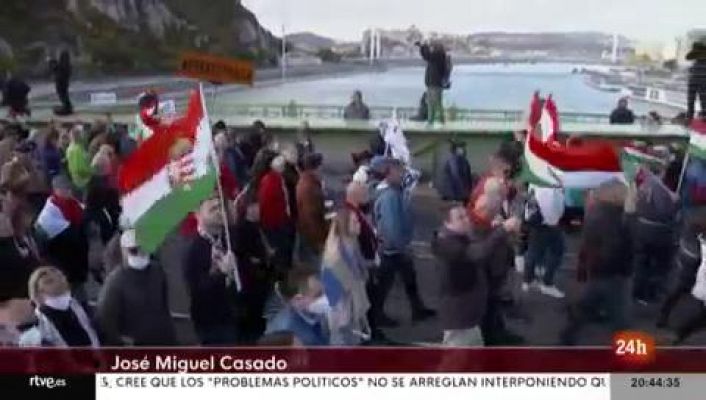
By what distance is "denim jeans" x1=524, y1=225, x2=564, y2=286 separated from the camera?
4617mm

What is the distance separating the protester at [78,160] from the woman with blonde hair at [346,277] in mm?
743

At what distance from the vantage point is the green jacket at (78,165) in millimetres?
4598

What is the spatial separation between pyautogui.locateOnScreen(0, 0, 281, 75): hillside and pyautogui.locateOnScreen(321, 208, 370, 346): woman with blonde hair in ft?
1.82

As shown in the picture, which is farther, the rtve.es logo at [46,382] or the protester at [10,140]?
the rtve.es logo at [46,382]

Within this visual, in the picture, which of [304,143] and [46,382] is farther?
[46,382]

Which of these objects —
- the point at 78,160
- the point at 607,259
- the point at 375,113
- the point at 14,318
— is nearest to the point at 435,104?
the point at 375,113

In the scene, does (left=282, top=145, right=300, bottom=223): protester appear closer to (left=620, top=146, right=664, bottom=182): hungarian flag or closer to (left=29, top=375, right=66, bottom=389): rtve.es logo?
(left=29, top=375, right=66, bottom=389): rtve.es logo

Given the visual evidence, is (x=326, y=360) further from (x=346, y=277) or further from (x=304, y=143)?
(x=304, y=143)

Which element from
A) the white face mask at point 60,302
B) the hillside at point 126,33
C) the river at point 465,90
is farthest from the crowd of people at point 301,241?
the hillside at point 126,33

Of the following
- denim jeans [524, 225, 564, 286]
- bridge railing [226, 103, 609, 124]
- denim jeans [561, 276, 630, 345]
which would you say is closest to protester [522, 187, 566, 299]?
denim jeans [524, 225, 564, 286]

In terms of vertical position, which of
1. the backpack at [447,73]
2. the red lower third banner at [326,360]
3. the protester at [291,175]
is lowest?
the red lower third banner at [326,360]

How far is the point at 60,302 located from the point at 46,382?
27 centimetres

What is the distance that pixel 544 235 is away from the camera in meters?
4.62

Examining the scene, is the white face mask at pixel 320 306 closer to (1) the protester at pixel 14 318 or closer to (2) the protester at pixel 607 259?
(2) the protester at pixel 607 259
